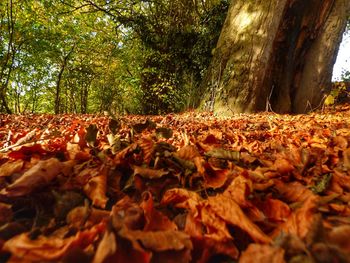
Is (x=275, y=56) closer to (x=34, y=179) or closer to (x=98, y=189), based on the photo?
(x=98, y=189)

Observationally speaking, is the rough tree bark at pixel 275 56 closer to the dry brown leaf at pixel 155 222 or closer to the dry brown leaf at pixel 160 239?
the dry brown leaf at pixel 155 222

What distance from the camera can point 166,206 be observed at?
3.51 feet

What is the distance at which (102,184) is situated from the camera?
1132mm

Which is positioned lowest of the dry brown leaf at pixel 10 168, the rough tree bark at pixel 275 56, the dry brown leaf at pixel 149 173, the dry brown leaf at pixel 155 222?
the dry brown leaf at pixel 155 222

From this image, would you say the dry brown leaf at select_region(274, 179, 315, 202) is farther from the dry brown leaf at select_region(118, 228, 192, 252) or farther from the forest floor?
the dry brown leaf at select_region(118, 228, 192, 252)

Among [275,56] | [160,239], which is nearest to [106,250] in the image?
[160,239]

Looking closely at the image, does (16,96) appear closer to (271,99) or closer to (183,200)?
(271,99)

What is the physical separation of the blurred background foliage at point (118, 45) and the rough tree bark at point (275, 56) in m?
1.82

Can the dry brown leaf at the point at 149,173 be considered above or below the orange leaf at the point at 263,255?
above

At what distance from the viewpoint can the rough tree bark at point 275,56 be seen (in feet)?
19.3

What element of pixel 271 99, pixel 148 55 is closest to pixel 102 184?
pixel 271 99

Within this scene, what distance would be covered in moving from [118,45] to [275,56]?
9764mm

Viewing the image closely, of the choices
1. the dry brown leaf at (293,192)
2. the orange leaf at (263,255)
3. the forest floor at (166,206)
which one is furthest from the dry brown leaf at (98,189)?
the dry brown leaf at (293,192)

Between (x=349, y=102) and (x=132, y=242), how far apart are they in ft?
37.9
